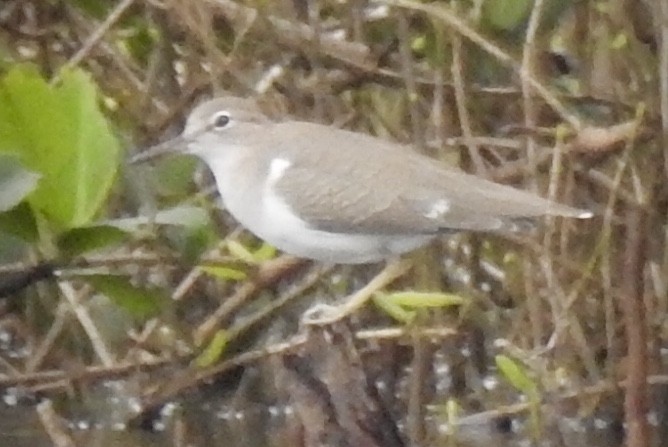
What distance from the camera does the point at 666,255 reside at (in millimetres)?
2822

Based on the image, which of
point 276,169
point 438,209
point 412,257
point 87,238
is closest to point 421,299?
point 438,209

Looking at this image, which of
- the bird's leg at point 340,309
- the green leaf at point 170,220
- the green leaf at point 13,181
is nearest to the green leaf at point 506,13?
the bird's leg at point 340,309

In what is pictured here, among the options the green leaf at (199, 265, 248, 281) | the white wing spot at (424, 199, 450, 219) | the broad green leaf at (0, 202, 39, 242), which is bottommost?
the white wing spot at (424, 199, 450, 219)

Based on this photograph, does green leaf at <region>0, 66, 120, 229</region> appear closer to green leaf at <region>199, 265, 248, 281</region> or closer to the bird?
the bird

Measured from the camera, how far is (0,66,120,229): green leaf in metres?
1.55

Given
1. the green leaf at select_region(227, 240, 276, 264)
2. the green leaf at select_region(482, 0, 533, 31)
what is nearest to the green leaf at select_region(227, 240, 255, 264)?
the green leaf at select_region(227, 240, 276, 264)

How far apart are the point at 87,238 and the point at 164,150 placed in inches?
36.0

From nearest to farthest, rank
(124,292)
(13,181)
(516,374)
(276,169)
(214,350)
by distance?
(13,181)
(124,292)
(276,169)
(516,374)
(214,350)

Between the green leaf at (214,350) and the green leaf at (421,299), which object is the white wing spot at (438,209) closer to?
the green leaf at (421,299)

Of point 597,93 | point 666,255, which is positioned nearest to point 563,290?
point 666,255

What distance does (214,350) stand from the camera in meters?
2.87

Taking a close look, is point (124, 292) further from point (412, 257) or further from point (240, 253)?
point (412, 257)

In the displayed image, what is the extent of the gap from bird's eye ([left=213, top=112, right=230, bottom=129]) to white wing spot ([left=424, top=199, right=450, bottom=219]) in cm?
50

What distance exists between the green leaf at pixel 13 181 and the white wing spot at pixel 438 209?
35.3 inches
